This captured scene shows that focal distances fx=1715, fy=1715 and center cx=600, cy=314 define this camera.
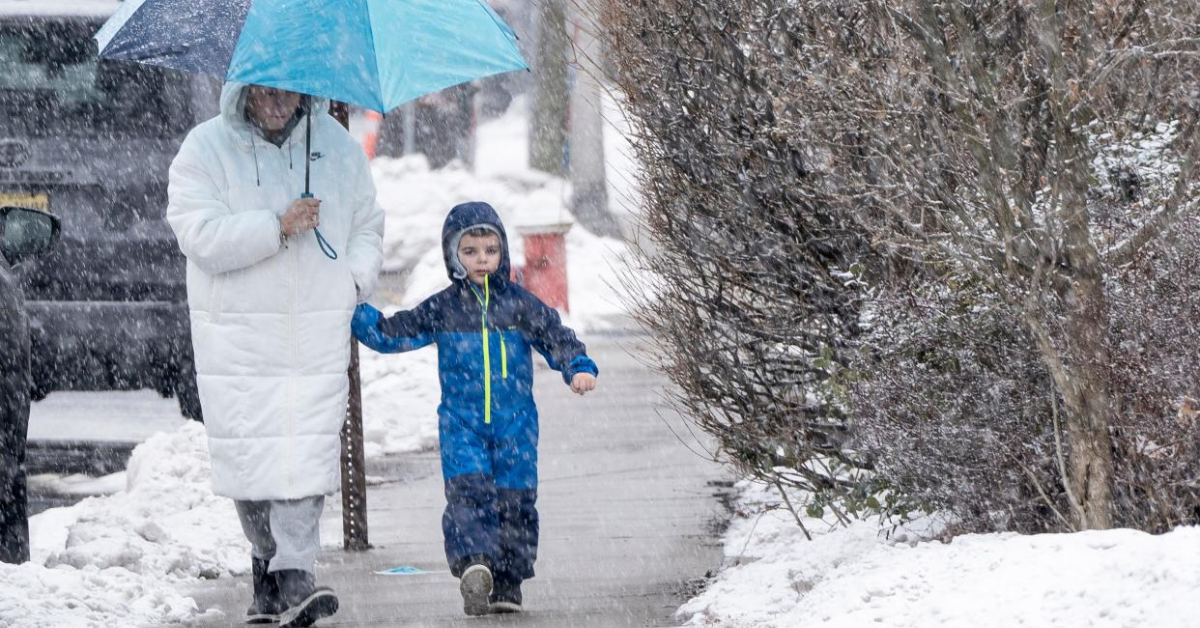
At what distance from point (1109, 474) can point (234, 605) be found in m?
3.07

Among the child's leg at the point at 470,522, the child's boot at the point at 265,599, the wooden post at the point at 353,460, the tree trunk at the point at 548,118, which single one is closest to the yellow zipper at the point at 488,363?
the child's leg at the point at 470,522

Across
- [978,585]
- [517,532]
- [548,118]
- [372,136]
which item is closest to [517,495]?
[517,532]

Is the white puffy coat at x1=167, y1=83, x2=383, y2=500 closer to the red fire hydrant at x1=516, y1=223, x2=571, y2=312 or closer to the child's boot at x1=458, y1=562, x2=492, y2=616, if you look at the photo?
the child's boot at x1=458, y1=562, x2=492, y2=616

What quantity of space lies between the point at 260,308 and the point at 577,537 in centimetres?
229

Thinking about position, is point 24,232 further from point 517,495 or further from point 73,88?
point 73,88

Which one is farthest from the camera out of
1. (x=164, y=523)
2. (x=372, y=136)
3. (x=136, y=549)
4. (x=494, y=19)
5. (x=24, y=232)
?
(x=372, y=136)

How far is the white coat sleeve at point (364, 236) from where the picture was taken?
5.79m

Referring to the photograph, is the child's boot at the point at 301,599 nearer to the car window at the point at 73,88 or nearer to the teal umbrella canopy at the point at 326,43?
the teal umbrella canopy at the point at 326,43

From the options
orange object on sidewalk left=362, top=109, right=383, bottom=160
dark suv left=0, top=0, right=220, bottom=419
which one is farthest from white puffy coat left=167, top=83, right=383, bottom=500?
orange object on sidewalk left=362, top=109, right=383, bottom=160

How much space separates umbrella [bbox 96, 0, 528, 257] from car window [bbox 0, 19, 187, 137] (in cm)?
492

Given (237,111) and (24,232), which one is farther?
(24,232)

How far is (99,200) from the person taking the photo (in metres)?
10.3

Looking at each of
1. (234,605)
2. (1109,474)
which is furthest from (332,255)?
(1109,474)

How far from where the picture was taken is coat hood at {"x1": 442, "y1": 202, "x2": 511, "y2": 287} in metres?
5.98
